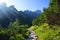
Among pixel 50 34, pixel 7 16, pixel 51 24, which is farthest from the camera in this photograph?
pixel 7 16

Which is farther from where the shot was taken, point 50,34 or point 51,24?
point 51,24

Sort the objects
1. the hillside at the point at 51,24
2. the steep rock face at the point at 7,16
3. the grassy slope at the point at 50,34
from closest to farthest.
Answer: the grassy slope at the point at 50,34
the hillside at the point at 51,24
the steep rock face at the point at 7,16

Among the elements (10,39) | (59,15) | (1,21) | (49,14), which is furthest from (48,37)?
(1,21)

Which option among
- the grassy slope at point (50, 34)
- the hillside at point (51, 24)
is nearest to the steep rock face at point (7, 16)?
the hillside at point (51, 24)

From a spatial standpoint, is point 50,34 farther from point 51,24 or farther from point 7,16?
point 7,16

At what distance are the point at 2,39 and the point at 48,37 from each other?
694 cm

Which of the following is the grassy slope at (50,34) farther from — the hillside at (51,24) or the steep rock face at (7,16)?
the steep rock face at (7,16)

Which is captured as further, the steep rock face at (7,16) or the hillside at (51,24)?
the steep rock face at (7,16)

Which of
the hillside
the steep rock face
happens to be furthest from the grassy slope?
the steep rock face

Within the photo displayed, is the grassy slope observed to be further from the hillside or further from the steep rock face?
the steep rock face

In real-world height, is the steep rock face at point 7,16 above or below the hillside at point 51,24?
above

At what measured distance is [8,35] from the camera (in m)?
23.8

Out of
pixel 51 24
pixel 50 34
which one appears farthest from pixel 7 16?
pixel 50 34

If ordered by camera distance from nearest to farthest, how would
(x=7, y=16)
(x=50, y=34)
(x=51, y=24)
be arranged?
(x=50, y=34), (x=51, y=24), (x=7, y=16)
